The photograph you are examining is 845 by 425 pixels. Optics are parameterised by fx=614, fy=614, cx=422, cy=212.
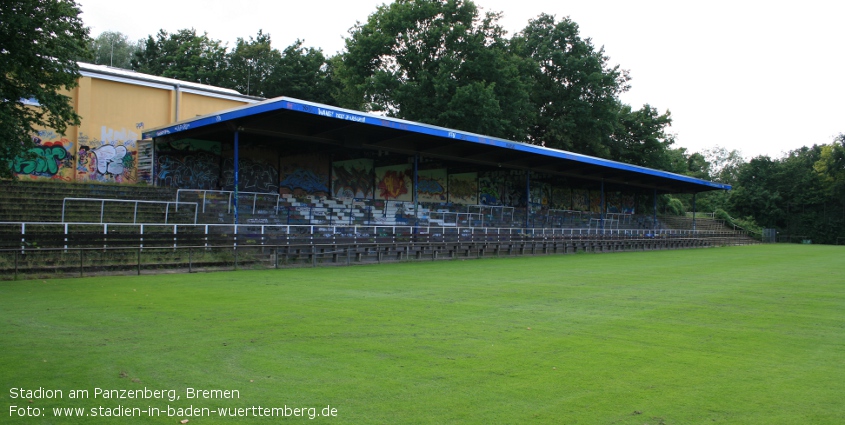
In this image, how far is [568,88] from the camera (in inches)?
2125

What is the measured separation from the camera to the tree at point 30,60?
1454 centimetres

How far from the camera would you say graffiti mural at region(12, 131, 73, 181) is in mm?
24578

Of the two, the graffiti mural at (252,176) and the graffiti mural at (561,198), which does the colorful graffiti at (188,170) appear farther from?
the graffiti mural at (561,198)

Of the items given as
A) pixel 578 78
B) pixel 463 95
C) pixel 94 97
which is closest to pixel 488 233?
pixel 463 95

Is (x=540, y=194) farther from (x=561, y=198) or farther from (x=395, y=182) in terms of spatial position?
(x=395, y=182)

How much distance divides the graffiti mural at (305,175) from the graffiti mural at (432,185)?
7.28 m

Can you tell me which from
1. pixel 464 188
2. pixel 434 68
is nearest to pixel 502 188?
pixel 464 188

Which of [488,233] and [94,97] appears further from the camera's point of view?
[488,233]

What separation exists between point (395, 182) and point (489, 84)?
480 inches

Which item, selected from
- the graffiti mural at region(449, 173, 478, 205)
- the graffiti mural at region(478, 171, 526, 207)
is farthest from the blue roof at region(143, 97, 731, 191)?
the graffiti mural at region(478, 171, 526, 207)

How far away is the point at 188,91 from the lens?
3031 cm

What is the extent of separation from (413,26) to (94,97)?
22738 millimetres

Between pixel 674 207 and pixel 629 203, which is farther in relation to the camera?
pixel 674 207

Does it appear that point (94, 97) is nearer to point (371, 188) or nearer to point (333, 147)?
point (333, 147)
